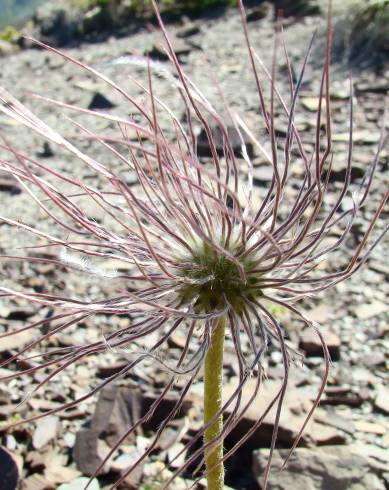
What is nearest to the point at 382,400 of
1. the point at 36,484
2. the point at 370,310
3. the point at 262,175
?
the point at 370,310

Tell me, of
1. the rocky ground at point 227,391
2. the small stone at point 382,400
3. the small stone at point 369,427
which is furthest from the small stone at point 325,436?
the small stone at point 382,400

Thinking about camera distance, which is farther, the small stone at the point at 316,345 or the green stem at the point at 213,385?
the small stone at the point at 316,345

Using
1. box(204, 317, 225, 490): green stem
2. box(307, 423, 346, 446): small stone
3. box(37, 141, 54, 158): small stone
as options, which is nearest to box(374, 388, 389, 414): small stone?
box(307, 423, 346, 446): small stone

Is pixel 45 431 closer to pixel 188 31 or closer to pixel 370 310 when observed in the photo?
pixel 370 310

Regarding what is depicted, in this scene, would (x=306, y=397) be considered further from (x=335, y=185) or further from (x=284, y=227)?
(x=335, y=185)

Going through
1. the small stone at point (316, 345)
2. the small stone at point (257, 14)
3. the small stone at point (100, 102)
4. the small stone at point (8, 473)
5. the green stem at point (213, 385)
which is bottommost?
the small stone at point (316, 345)

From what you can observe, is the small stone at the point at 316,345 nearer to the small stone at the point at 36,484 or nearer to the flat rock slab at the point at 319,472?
the flat rock slab at the point at 319,472

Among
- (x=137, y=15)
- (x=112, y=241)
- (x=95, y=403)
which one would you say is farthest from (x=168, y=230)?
(x=137, y=15)
